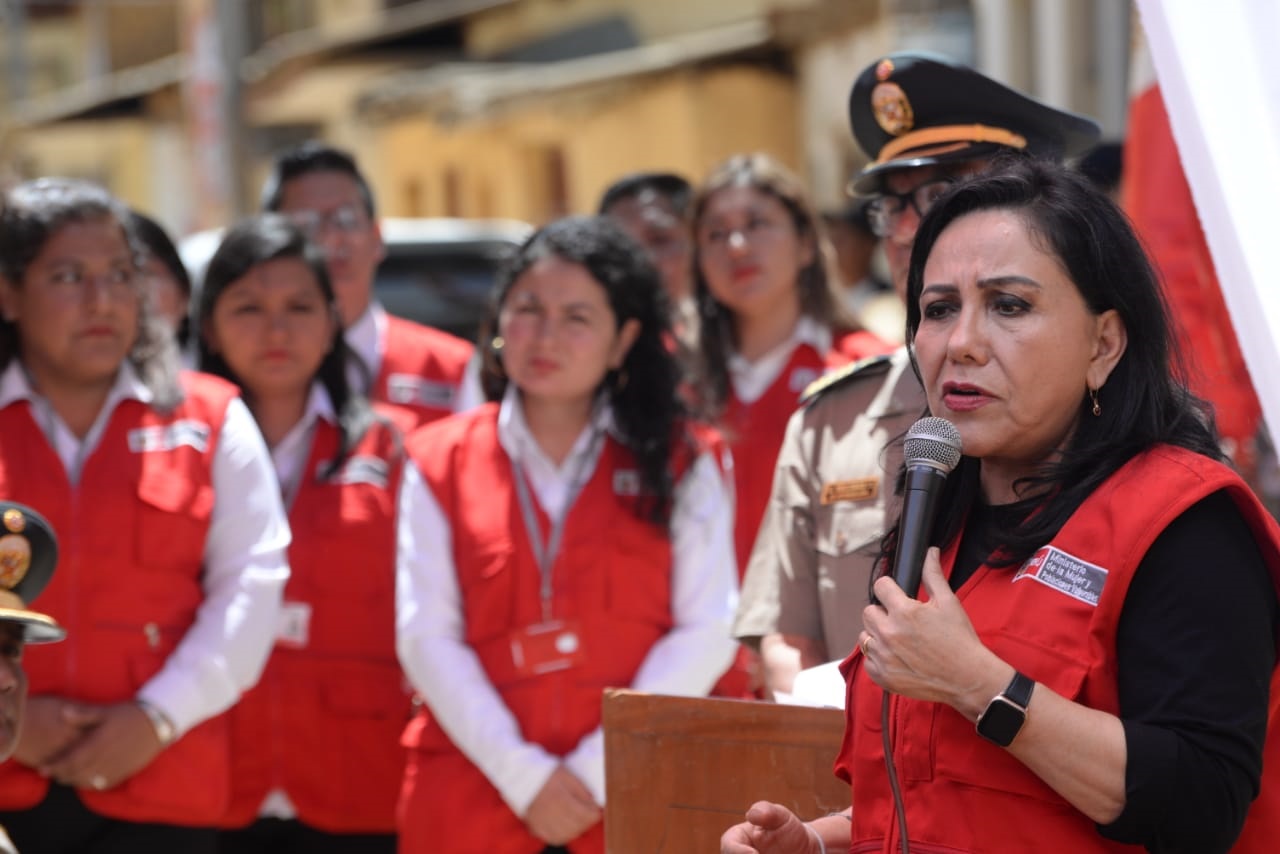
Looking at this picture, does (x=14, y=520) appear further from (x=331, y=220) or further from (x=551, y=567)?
(x=331, y=220)

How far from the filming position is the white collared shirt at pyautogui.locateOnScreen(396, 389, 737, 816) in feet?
→ 12.6

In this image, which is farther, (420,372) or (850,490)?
(420,372)

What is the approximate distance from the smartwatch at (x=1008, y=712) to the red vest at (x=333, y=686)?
2.78 metres

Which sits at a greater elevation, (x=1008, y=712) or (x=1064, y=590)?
(x=1064, y=590)

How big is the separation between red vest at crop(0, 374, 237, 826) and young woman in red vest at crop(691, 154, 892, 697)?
160 cm

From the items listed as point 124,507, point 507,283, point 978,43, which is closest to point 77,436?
point 124,507

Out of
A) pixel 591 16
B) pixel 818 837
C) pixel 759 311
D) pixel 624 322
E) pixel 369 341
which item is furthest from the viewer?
pixel 591 16

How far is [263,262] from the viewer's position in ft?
16.1

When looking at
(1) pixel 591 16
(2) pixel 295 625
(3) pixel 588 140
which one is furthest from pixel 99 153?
(2) pixel 295 625

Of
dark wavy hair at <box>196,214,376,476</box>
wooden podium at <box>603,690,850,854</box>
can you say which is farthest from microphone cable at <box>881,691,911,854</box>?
dark wavy hair at <box>196,214,376,476</box>

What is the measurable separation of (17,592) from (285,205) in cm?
275

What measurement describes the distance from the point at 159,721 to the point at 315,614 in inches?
29.4

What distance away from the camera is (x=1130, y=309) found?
226cm

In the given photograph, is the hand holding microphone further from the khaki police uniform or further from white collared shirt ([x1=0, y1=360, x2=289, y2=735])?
white collared shirt ([x1=0, y1=360, x2=289, y2=735])
